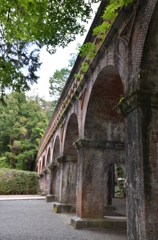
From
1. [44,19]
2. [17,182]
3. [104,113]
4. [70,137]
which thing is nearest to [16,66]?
[44,19]

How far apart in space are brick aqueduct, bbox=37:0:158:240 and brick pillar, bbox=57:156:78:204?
104 inches

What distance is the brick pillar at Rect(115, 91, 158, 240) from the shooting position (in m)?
4.05

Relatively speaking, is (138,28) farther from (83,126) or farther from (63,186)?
(63,186)

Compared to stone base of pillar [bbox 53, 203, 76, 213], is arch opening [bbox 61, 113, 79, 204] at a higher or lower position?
higher

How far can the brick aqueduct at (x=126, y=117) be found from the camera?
167 inches

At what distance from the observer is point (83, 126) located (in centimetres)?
888

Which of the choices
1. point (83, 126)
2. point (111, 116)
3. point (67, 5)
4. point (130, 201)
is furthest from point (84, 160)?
point (67, 5)

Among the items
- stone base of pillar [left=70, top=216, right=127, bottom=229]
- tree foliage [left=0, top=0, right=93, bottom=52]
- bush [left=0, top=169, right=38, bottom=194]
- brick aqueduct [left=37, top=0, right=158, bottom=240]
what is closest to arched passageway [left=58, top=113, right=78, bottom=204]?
brick aqueduct [left=37, top=0, right=158, bottom=240]

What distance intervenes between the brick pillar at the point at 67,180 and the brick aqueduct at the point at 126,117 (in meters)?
2.65

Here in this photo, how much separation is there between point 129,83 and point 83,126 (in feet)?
13.4

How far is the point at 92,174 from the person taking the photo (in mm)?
8438

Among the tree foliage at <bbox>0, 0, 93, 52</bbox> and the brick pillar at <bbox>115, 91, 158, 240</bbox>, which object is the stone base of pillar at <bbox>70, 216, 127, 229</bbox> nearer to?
the brick pillar at <bbox>115, 91, 158, 240</bbox>

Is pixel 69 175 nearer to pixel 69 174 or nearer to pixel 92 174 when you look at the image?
pixel 69 174

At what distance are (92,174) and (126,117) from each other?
3.99 metres
